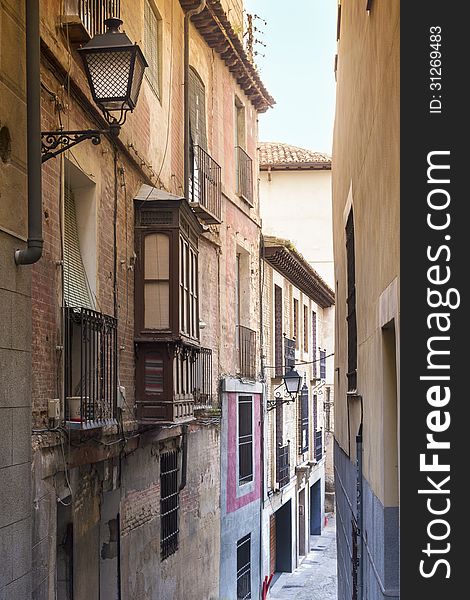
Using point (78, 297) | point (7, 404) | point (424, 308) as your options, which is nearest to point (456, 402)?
point (424, 308)

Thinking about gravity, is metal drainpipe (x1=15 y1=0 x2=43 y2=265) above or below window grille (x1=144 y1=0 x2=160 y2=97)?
below

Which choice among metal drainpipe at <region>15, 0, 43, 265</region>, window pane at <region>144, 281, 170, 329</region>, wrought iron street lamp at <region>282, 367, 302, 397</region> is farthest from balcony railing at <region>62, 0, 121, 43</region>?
wrought iron street lamp at <region>282, 367, 302, 397</region>

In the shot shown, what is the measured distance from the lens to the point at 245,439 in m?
20.3

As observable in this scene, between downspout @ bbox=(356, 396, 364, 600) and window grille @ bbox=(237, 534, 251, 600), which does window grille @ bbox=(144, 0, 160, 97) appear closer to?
downspout @ bbox=(356, 396, 364, 600)

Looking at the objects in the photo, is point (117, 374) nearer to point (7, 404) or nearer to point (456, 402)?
point (7, 404)

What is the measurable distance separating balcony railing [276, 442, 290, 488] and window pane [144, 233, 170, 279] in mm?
12714

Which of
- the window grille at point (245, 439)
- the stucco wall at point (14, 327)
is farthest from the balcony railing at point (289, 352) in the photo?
the stucco wall at point (14, 327)

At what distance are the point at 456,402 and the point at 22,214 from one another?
437 cm

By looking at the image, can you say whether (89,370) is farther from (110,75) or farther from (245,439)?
(245,439)

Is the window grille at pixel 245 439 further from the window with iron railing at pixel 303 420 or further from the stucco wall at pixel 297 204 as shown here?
the stucco wall at pixel 297 204

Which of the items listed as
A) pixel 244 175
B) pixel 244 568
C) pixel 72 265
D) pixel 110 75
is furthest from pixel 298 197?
pixel 110 75

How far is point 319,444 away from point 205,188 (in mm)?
19064

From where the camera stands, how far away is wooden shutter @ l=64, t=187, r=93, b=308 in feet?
33.0

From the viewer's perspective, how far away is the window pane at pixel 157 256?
39.8 feet
